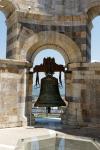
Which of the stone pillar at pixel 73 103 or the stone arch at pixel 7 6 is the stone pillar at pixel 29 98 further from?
the stone arch at pixel 7 6

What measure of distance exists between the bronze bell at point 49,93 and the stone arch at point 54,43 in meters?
1.39

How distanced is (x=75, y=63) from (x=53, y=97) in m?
2.06

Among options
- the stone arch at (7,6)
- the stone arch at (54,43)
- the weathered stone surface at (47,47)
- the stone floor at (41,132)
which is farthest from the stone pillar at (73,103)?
the stone arch at (7,6)

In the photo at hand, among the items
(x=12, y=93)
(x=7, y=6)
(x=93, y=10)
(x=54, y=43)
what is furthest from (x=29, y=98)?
(x=93, y=10)

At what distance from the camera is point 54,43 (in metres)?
16.0

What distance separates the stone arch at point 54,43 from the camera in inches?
→ 620

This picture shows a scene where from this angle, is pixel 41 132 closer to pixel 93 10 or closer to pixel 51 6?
pixel 51 6

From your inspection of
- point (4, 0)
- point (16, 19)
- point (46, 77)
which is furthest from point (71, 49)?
point (4, 0)

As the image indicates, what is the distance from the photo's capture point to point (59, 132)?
1329 cm

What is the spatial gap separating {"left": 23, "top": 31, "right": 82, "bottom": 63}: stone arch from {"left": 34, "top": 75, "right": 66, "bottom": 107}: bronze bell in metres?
1.39

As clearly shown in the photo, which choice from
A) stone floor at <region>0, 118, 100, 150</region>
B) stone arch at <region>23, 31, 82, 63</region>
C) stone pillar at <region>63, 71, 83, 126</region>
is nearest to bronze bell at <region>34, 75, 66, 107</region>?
stone pillar at <region>63, 71, 83, 126</region>

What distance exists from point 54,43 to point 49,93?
261 centimetres

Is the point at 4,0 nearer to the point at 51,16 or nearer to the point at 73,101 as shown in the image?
the point at 51,16

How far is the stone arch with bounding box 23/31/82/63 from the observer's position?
1574 cm
